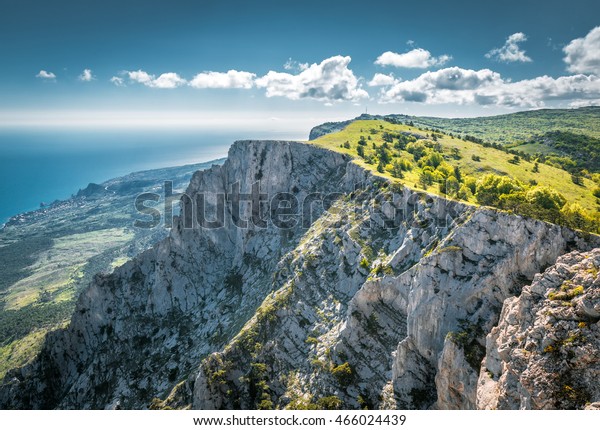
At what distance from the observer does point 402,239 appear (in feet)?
188

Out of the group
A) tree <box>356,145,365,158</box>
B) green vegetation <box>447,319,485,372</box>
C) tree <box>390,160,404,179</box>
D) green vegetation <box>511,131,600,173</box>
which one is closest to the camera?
green vegetation <box>447,319,485,372</box>

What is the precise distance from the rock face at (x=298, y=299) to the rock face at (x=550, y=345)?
2.83 metres

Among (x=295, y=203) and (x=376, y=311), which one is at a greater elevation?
(x=295, y=203)

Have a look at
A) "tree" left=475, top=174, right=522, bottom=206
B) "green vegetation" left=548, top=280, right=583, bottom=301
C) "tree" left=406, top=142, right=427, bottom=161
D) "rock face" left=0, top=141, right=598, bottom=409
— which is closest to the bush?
"rock face" left=0, top=141, right=598, bottom=409

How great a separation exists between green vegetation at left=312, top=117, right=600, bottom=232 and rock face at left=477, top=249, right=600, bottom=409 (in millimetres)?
11048

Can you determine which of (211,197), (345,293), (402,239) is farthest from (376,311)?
(211,197)

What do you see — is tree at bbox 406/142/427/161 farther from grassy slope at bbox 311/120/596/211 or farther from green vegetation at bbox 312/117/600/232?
grassy slope at bbox 311/120/596/211

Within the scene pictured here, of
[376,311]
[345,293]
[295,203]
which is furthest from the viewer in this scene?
[295,203]

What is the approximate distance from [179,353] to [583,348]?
266ft

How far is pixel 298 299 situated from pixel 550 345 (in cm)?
4509

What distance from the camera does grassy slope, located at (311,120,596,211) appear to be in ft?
212

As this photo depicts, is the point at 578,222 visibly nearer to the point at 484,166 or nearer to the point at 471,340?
the point at 471,340

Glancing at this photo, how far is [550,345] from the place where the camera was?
1101 inches
